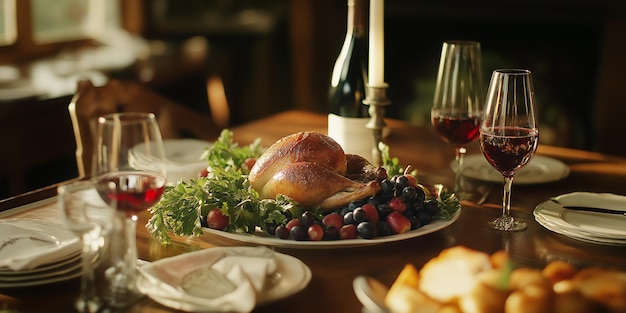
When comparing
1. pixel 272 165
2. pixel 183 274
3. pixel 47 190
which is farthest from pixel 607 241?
pixel 47 190

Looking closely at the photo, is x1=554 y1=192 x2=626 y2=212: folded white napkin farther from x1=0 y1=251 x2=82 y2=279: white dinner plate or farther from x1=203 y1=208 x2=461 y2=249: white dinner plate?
x1=0 y1=251 x2=82 y2=279: white dinner plate

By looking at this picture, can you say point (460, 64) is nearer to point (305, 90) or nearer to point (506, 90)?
point (506, 90)

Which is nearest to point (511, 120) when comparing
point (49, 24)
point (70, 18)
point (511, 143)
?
point (511, 143)

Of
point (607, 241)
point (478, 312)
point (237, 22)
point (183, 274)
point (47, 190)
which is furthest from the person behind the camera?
point (237, 22)

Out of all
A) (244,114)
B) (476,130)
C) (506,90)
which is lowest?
(244,114)

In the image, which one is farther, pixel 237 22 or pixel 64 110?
pixel 237 22

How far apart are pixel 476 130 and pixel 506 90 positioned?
25 cm

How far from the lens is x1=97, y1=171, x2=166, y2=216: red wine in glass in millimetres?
1041

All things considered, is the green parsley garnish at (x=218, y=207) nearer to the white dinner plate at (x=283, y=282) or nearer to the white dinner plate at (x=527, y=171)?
the white dinner plate at (x=283, y=282)

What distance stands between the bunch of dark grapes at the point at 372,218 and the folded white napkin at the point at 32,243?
31 centimetres

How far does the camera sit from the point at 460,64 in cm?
158

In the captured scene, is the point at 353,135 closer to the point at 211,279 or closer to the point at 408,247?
the point at 408,247

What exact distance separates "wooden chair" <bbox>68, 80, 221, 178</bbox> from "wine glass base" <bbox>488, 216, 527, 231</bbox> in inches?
40.8

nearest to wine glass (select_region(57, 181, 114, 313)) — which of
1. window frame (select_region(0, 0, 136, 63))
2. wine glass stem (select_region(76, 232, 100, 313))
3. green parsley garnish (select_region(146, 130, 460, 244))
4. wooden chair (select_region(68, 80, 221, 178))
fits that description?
wine glass stem (select_region(76, 232, 100, 313))
